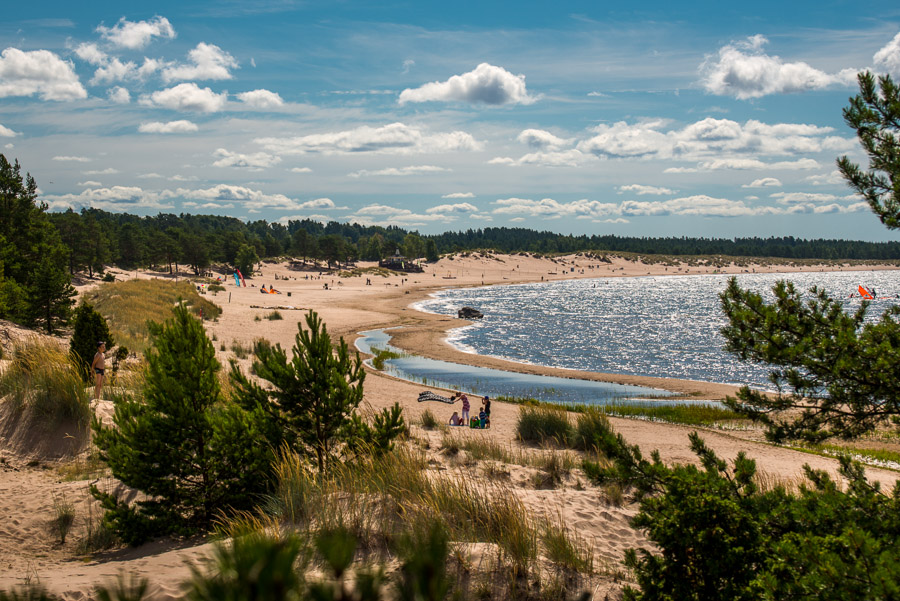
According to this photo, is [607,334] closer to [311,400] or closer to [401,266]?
[311,400]

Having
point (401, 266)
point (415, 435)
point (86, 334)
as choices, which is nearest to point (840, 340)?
point (415, 435)

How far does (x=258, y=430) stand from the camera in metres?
8.24

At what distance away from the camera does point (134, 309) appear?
3231cm

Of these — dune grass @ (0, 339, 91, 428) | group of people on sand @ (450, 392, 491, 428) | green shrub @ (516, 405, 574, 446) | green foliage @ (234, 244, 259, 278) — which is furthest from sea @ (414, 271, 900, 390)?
green foliage @ (234, 244, 259, 278)

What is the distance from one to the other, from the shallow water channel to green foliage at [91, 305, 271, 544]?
19.2 metres

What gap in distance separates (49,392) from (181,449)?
5.61 metres

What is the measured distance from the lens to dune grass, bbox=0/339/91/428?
36.5 ft

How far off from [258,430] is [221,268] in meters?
106

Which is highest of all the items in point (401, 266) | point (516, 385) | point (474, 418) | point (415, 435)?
point (401, 266)

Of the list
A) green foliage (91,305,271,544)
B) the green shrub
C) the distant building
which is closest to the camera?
green foliage (91,305,271,544)

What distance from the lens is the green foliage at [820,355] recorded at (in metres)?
5.65

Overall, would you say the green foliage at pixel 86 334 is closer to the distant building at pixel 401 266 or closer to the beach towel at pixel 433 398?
the beach towel at pixel 433 398

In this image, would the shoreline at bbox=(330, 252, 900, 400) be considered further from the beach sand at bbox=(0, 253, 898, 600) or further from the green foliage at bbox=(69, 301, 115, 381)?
the green foliage at bbox=(69, 301, 115, 381)

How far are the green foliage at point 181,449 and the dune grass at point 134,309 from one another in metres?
12.9
